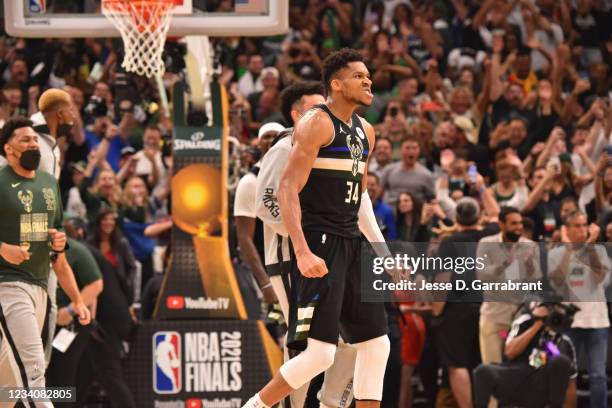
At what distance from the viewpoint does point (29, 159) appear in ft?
29.0

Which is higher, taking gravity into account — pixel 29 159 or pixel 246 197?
pixel 29 159

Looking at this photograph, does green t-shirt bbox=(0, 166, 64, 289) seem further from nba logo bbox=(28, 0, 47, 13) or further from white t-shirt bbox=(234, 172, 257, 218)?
nba logo bbox=(28, 0, 47, 13)

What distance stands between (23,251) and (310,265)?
240 cm

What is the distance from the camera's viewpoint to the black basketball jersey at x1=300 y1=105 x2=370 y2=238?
7.66 m

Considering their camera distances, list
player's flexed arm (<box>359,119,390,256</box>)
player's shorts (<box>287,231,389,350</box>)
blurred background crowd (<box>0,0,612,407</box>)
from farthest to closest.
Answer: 1. blurred background crowd (<box>0,0,612,407</box>)
2. player's flexed arm (<box>359,119,390,256</box>)
3. player's shorts (<box>287,231,389,350</box>)

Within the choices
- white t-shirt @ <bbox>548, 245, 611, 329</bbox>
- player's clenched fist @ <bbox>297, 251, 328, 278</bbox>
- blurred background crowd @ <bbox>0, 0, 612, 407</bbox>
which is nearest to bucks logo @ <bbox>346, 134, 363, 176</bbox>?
player's clenched fist @ <bbox>297, 251, 328, 278</bbox>

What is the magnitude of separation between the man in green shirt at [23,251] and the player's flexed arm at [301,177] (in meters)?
2.17

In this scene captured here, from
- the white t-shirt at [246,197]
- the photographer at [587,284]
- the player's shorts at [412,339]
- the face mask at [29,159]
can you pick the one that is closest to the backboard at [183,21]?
the white t-shirt at [246,197]

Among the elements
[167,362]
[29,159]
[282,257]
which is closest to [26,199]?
[29,159]

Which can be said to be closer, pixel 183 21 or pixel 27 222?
pixel 27 222

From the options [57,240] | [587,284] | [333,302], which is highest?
[57,240]

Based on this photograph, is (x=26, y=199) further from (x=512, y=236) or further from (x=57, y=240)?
(x=512, y=236)

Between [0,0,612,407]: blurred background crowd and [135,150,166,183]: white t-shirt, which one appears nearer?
[0,0,612,407]: blurred background crowd

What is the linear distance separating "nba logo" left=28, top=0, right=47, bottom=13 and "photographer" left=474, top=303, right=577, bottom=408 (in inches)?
200
